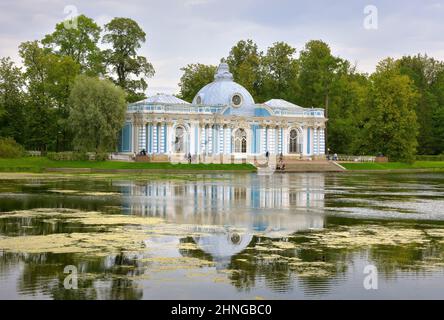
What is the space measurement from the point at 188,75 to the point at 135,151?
2579 centimetres

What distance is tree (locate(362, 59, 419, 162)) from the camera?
81062 mm

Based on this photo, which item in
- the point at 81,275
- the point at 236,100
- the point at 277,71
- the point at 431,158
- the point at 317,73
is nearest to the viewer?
the point at 81,275

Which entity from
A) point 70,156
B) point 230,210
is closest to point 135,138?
point 70,156

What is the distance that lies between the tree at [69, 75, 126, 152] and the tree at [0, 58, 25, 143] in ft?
38.3

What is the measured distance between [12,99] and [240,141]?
2644 cm

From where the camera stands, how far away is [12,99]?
7844cm

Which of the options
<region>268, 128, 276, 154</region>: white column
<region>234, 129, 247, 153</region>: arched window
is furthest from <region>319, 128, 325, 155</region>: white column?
<region>234, 129, 247, 153</region>: arched window

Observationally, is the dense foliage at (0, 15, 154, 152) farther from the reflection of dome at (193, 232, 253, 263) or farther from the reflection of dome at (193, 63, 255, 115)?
the reflection of dome at (193, 232, 253, 263)

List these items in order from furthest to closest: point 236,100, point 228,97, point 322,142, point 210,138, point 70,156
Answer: point 322,142, point 236,100, point 228,97, point 210,138, point 70,156

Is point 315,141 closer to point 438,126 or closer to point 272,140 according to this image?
point 272,140

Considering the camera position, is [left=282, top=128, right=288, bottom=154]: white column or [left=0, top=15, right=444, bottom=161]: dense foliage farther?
[left=282, top=128, right=288, bottom=154]: white column

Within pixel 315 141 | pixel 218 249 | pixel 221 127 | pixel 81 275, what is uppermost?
Answer: pixel 221 127
